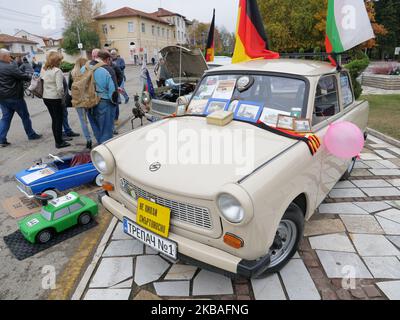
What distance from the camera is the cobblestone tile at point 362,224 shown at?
317 cm

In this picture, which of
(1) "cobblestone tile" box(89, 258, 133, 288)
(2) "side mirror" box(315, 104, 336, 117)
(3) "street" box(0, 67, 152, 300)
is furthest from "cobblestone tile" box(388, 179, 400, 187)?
(3) "street" box(0, 67, 152, 300)

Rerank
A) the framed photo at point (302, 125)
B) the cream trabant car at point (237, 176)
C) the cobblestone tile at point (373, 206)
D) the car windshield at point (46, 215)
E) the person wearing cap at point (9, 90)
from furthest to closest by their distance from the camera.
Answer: the person wearing cap at point (9, 90)
the cobblestone tile at point (373, 206)
the car windshield at point (46, 215)
the framed photo at point (302, 125)
the cream trabant car at point (237, 176)

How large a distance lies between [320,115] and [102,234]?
9.01 feet

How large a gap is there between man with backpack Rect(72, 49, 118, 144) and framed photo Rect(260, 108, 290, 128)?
10.1ft

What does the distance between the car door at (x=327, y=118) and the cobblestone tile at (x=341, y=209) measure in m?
0.46

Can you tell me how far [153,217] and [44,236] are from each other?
153 cm

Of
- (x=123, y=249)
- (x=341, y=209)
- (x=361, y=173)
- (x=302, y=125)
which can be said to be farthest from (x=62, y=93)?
(x=361, y=173)

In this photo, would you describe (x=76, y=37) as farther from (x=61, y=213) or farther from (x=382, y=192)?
(x=382, y=192)

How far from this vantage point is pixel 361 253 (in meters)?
2.82

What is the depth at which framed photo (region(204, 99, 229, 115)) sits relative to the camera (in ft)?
10.6

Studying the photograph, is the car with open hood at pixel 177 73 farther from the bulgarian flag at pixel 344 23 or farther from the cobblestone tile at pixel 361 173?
the cobblestone tile at pixel 361 173

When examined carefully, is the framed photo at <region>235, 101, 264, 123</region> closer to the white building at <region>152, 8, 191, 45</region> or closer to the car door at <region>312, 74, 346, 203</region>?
the car door at <region>312, 74, 346, 203</region>

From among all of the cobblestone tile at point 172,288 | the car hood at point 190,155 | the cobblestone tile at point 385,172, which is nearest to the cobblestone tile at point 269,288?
the cobblestone tile at point 172,288
